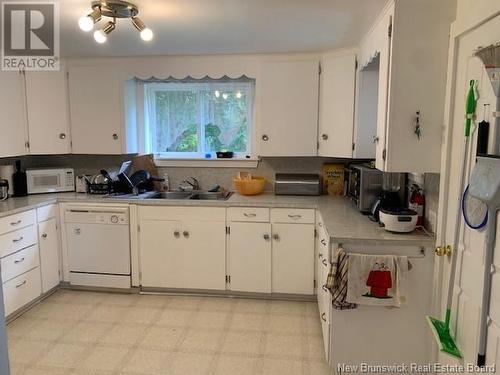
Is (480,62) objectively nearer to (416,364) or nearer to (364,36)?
(364,36)

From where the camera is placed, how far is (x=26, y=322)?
9.68ft

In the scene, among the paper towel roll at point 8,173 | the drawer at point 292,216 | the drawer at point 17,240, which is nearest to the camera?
the drawer at point 17,240

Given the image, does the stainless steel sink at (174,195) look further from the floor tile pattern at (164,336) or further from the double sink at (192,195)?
the floor tile pattern at (164,336)

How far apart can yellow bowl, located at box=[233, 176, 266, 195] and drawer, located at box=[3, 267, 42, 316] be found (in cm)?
188

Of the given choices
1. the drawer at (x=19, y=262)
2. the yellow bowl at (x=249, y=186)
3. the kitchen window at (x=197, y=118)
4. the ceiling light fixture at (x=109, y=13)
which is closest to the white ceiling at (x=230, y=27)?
the ceiling light fixture at (x=109, y=13)

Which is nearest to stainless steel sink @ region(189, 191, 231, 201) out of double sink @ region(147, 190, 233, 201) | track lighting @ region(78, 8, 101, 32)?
double sink @ region(147, 190, 233, 201)

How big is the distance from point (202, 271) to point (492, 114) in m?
2.52

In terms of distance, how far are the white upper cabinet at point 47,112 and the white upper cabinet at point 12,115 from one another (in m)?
0.07

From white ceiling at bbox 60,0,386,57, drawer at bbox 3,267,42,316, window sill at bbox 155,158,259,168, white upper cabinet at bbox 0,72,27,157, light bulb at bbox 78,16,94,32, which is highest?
white ceiling at bbox 60,0,386,57

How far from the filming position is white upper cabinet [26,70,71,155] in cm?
356

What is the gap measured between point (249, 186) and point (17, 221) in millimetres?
1928

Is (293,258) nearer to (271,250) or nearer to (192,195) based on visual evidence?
(271,250)

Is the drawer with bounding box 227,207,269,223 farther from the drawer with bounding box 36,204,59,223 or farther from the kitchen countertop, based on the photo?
the drawer with bounding box 36,204,59,223

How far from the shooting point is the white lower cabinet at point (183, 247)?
3.30 meters
